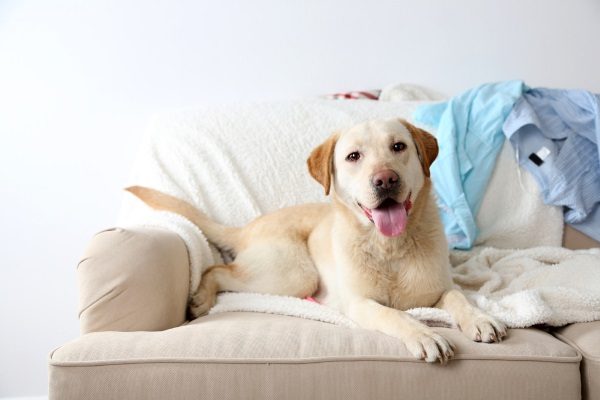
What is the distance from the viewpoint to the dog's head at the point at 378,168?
5.69 ft

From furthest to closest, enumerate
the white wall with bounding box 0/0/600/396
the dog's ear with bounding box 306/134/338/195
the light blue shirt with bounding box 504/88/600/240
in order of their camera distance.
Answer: the white wall with bounding box 0/0/600/396 < the light blue shirt with bounding box 504/88/600/240 < the dog's ear with bounding box 306/134/338/195

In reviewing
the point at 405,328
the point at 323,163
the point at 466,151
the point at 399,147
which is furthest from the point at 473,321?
the point at 466,151

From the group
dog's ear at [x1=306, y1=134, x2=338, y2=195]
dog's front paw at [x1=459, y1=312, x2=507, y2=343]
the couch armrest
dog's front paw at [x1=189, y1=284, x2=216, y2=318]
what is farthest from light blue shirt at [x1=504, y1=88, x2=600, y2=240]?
the couch armrest

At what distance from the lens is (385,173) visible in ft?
5.56

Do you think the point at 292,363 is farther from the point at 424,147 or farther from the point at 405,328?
the point at 424,147

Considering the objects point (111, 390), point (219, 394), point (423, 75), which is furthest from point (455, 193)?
point (111, 390)

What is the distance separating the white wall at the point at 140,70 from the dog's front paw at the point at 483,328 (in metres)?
1.85

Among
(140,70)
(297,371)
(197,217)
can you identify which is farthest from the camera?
(140,70)

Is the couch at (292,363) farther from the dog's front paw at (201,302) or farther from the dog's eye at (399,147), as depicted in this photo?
the dog's eye at (399,147)

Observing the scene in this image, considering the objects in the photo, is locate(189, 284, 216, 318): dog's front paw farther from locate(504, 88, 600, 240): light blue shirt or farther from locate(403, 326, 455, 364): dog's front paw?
locate(504, 88, 600, 240): light blue shirt

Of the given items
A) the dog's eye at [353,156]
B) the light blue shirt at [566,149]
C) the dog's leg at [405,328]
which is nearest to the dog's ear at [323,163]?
the dog's eye at [353,156]

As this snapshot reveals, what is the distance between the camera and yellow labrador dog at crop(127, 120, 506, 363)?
1705 mm

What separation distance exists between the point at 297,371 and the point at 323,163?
33.7 inches

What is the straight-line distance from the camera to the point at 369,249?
1923mm
